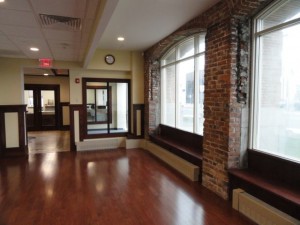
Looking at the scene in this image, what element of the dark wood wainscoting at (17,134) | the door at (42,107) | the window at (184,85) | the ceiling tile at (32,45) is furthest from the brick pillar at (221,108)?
the door at (42,107)

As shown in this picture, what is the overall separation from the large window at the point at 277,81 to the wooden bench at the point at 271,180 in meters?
0.14

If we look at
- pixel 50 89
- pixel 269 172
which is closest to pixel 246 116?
pixel 269 172

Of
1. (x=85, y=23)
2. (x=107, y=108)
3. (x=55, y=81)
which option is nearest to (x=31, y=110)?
(x=55, y=81)

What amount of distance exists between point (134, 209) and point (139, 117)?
411 cm

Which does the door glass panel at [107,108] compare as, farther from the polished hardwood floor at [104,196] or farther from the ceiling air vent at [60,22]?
the ceiling air vent at [60,22]

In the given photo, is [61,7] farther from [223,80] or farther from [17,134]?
[17,134]

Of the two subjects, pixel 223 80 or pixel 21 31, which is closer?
pixel 223 80

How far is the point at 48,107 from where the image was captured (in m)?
10.9

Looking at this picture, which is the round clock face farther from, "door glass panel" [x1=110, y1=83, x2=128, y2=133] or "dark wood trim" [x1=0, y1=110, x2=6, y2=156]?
"dark wood trim" [x1=0, y1=110, x2=6, y2=156]

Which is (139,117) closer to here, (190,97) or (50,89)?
(190,97)

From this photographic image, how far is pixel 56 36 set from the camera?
4141 mm

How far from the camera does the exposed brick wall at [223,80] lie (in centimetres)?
320

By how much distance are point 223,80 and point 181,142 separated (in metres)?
2.39

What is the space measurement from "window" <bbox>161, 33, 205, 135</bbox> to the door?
653 cm
